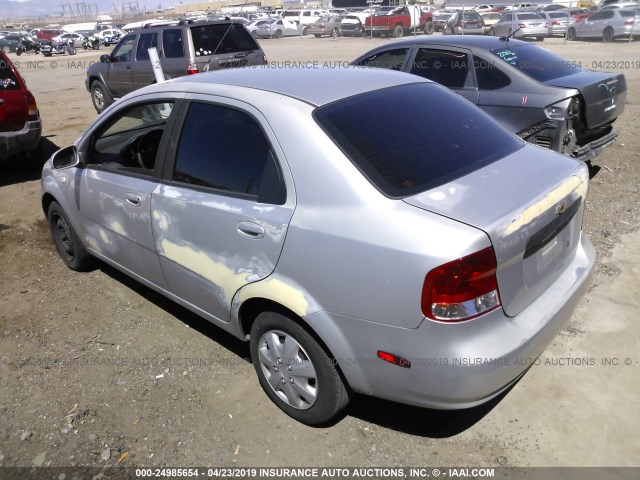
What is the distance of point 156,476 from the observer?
257 cm

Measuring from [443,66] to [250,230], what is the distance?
185 inches

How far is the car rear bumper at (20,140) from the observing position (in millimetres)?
6785

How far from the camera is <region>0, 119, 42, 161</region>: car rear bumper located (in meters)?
6.79

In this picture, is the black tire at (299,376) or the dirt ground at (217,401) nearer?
the black tire at (299,376)

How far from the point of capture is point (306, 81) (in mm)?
2932

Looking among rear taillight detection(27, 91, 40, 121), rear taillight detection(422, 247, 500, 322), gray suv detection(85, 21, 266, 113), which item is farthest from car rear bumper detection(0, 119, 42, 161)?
rear taillight detection(422, 247, 500, 322)

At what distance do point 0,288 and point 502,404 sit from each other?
403 cm

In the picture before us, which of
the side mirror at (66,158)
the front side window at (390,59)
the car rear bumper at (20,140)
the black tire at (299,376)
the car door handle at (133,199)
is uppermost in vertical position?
the front side window at (390,59)

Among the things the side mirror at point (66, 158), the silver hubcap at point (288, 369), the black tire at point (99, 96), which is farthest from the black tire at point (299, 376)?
the black tire at point (99, 96)

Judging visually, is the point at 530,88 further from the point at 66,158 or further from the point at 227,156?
the point at 66,158

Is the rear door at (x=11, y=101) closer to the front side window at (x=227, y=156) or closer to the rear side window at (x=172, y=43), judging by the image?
the rear side window at (x=172, y=43)

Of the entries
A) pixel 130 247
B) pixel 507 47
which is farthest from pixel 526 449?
pixel 507 47

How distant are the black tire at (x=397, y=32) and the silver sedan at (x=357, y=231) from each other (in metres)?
32.7

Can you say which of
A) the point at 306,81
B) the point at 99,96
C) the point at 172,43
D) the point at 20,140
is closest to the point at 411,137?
the point at 306,81
